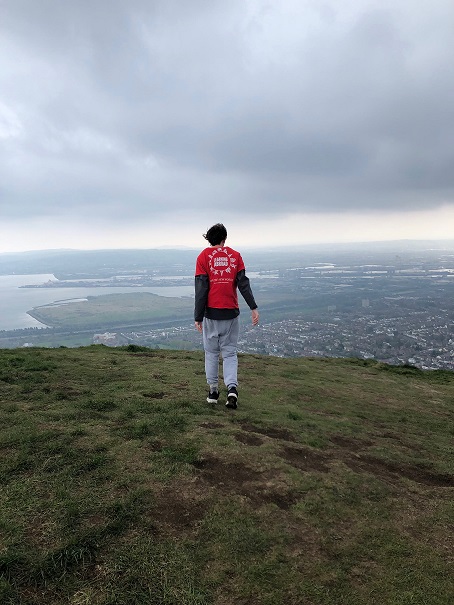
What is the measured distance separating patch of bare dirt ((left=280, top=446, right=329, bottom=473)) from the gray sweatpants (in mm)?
1833

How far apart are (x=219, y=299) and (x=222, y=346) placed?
2.76 ft

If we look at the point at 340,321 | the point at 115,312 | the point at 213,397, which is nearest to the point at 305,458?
the point at 213,397

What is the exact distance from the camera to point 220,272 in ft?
19.1

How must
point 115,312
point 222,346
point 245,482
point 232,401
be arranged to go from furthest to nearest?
point 115,312 < point 222,346 < point 232,401 < point 245,482

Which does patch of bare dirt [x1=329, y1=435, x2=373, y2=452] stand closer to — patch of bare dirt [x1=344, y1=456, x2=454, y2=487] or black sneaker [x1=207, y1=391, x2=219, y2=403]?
patch of bare dirt [x1=344, y1=456, x2=454, y2=487]

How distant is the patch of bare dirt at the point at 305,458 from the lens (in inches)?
156

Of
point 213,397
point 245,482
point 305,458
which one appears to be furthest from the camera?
point 213,397

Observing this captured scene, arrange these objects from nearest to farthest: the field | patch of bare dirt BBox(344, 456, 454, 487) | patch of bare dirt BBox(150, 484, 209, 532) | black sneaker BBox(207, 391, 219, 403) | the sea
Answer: patch of bare dirt BBox(150, 484, 209, 532) < patch of bare dirt BBox(344, 456, 454, 487) < black sneaker BBox(207, 391, 219, 403) < the field < the sea

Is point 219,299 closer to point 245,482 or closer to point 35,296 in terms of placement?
point 245,482

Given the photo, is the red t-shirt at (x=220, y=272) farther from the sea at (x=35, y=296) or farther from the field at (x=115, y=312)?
the sea at (x=35, y=296)

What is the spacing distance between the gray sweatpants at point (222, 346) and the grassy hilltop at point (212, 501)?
0.57m

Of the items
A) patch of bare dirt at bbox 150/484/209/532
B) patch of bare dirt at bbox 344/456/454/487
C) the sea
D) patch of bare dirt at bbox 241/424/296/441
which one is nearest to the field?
the sea

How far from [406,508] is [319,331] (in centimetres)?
4690

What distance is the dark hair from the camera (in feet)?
19.3
